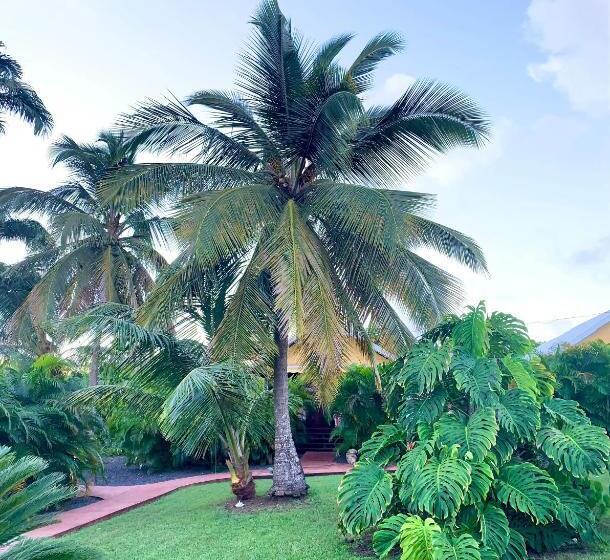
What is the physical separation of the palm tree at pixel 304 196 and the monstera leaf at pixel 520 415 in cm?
254

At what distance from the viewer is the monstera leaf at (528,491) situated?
5.48 meters

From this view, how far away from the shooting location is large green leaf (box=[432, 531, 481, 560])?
4.93 meters

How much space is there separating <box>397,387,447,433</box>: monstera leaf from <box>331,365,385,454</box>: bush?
680 cm

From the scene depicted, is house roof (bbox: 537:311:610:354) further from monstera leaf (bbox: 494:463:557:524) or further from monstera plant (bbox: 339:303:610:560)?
monstera leaf (bbox: 494:463:557:524)

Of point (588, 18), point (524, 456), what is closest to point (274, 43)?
point (588, 18)

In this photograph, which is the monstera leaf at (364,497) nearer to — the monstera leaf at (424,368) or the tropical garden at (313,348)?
the tropical garden at (313,348)

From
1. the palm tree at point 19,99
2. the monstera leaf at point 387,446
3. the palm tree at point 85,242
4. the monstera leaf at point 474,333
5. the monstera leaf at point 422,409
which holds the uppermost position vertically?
the palm tree at point 19,99

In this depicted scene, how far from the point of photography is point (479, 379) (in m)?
6.16

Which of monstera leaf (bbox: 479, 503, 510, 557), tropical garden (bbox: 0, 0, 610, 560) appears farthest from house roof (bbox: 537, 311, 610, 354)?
monstera leaf (bbox: 479, 503, 510, 557)

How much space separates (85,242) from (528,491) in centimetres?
1416

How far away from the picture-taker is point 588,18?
895 centimetres

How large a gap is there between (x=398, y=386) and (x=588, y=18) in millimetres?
6468

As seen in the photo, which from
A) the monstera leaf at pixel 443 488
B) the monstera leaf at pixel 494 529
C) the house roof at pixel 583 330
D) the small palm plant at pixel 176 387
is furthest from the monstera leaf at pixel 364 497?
the house roof at pixel 583 330

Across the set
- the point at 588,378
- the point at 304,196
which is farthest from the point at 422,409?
the point at 588,378
